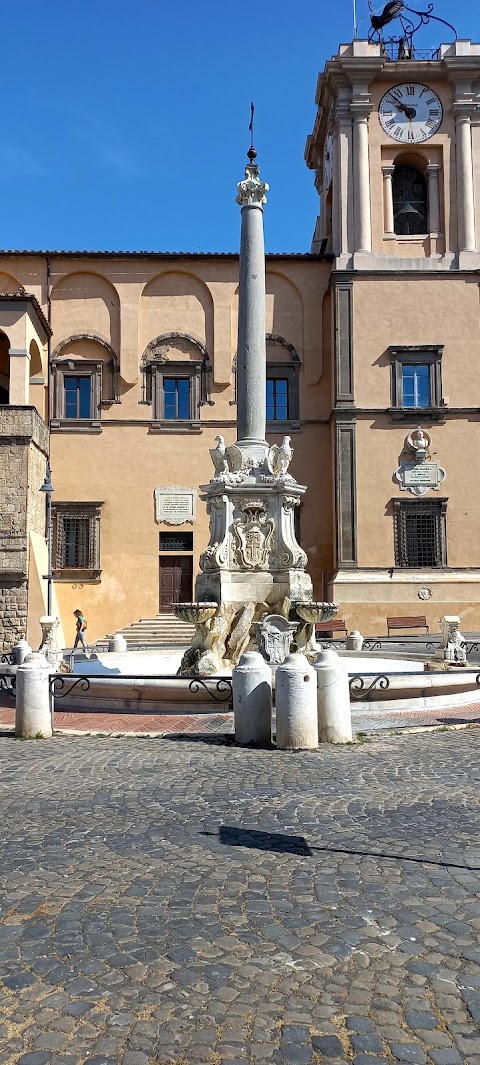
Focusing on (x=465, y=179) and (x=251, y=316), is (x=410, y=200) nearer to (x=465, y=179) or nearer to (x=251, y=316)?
(x=465, y=179)

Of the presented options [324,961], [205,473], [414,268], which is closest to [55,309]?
[205,473]

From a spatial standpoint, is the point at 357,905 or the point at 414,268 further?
the point at 414,268

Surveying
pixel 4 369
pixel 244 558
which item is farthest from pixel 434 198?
pixel 244 558

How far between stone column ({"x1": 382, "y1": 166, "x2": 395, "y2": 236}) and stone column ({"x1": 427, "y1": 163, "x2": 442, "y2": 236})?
1299mm

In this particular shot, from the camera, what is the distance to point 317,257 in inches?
1101

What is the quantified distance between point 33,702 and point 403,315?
22.0 metres

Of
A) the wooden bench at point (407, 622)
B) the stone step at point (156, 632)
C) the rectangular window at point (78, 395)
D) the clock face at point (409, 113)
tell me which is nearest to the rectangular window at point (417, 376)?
the wooden bench at point (407, 622)

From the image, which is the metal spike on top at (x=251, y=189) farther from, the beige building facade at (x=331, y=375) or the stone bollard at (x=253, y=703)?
the beige building facade at (x=331, y=375)

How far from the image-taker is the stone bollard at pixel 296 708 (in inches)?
287

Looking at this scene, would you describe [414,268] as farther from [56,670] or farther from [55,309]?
[56,670]

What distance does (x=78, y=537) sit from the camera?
88.4 ft

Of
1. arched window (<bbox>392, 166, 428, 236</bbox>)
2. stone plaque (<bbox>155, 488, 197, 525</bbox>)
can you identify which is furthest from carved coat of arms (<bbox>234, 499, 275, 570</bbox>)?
arched window (<bbox>392, 166, 428, 236</bbox>)

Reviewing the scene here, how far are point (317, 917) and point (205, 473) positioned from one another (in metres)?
24.1

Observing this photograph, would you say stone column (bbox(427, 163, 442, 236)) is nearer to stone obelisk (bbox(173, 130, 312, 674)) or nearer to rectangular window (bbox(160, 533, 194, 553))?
rectangular window (bbox(160, 533, 194, 553))
